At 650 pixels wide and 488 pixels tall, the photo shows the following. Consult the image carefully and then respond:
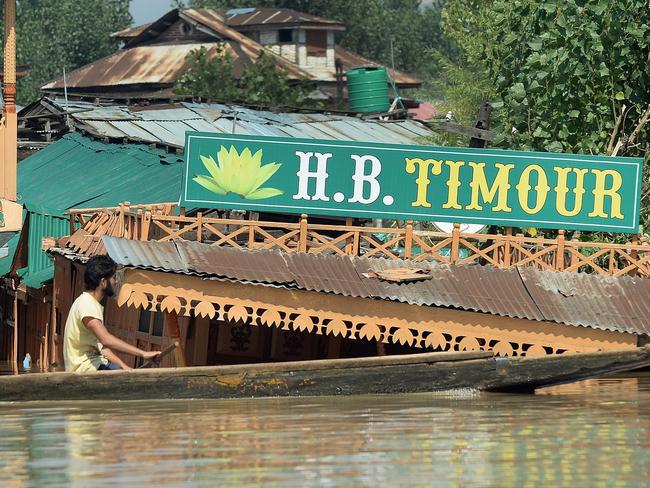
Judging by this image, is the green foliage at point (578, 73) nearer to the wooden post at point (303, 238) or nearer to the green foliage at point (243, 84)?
the wooden post at point (303, 238)

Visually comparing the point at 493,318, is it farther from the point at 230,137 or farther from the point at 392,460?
the point at 392,460

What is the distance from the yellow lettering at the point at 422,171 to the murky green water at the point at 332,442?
328 cm

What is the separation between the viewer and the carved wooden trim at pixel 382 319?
16547mm

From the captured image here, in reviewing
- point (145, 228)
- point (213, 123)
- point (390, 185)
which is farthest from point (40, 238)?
point (390, 185)

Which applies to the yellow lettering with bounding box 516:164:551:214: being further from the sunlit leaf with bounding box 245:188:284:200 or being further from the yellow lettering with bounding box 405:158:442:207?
the sunlit leaf with bounding box 245:188:284:200

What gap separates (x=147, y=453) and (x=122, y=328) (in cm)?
1131

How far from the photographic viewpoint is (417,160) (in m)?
17.6

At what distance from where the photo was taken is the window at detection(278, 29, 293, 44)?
6266 cm

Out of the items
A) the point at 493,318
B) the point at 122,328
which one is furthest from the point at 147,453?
the point at 122,328

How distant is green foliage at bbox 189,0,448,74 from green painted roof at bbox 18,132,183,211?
39.2m

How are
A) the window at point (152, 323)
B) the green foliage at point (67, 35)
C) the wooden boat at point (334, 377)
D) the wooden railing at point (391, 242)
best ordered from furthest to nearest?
the green foliage at point (67, 35)
the window at point (152, 323)
the wooden railing at point (391, 242)
the wooden boat at point (334, 377)

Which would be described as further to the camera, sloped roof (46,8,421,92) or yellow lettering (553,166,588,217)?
sloped roof (46,8,421,92)

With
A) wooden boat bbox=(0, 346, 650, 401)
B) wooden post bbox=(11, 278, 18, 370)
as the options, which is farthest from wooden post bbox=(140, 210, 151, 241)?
wooden post bbox=(11, 278, 18, 370)

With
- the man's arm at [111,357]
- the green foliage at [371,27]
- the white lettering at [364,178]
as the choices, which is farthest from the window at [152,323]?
the green foliage at [371,27]
